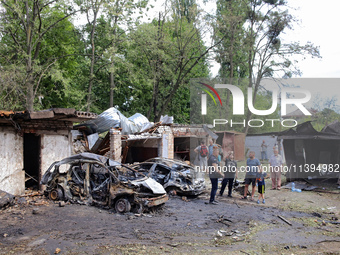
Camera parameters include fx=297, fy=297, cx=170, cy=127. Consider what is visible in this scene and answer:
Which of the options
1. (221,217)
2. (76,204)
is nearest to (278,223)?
(221,217)

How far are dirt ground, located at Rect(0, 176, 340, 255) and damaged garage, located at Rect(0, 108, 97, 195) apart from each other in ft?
3.94

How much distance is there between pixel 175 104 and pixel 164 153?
42.7 ft

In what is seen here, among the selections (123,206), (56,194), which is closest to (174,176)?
(123,206)

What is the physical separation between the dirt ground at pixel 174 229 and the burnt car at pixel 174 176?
716 mm

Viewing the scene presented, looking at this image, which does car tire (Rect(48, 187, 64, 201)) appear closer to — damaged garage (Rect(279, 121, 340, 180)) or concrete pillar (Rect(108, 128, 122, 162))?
concrete pillar (Rect(108, 128, 122, 162))

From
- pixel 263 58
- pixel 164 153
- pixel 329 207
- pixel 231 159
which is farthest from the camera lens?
pixel 263 58

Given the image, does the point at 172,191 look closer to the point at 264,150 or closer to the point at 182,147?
the point at 264,150

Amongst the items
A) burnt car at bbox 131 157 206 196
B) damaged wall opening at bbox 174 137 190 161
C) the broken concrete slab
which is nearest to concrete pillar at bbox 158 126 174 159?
damaged wall opening at bbox 174 137 190 161

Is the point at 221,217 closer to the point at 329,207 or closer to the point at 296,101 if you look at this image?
the point at 329,207

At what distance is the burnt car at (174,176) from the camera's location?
11.3 meters

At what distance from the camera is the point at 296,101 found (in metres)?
13.3

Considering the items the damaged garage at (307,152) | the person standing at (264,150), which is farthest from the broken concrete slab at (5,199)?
the person standing at (264,150)

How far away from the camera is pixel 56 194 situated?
9820 mm

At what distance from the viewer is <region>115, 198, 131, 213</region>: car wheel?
872 centimetres
